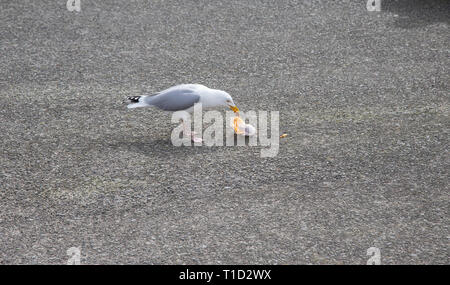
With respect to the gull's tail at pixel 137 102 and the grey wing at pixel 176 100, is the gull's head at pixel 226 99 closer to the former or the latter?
the grey wing at pixel 176 100

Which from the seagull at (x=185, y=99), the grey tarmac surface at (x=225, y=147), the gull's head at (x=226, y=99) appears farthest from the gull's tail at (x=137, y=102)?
the gull's head at (x=226, y=99)

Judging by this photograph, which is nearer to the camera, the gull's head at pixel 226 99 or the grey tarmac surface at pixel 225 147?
the grey tarmac surface at pixel 225 147

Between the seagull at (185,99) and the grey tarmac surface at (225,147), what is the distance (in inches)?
15.2

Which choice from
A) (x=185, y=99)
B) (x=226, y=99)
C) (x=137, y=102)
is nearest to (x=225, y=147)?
(x=226, y=99)

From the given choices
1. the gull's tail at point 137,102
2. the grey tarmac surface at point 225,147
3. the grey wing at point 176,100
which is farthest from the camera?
the gull's tail at point 137,102

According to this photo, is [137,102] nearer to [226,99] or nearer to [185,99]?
[185,99]

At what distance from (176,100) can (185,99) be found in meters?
0.10

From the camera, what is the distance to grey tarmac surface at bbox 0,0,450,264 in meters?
5.62

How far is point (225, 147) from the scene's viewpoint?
7141 millimetres

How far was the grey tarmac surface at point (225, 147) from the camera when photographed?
5625 mm

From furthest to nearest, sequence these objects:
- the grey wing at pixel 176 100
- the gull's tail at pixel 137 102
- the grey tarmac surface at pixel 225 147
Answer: the gull's tail at pixel 137 102
the grey wing at pixel 176 100
the grey tarmac surface at pixel 225 147
